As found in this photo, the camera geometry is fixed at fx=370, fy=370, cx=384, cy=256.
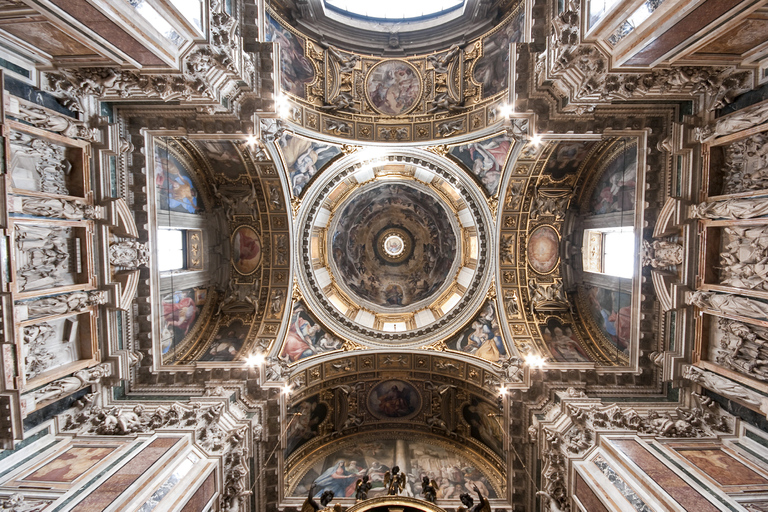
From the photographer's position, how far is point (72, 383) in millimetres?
10258

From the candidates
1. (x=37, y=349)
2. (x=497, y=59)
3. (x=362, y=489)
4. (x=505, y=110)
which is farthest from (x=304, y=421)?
(x=497, y=59)

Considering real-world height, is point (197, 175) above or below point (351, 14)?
below

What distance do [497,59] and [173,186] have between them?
43.0ft

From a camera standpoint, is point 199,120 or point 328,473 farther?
point 328,473

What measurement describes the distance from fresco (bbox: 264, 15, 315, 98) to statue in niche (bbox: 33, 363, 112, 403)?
11.1 m

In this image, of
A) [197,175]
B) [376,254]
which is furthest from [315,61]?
[376,254]

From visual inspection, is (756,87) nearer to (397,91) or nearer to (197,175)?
(397,91)

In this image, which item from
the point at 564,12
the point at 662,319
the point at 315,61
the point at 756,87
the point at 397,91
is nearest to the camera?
the point at 756,87

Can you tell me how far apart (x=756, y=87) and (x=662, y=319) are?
6899 mm

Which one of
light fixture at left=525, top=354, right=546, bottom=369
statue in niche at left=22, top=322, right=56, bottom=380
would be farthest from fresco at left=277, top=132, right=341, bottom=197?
light fixture at left=525, top=354, right=546, bottom=369

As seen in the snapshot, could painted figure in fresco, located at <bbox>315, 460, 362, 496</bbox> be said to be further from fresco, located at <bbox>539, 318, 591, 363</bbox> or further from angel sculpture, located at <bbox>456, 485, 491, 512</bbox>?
fresco, located at <bbox>539, 318, 591, 363</bbox>

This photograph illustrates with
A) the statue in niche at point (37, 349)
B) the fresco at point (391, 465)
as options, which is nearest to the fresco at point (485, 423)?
the fresco at point (391, 465)

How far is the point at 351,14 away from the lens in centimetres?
1559

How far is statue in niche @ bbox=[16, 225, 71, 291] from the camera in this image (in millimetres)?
8938
